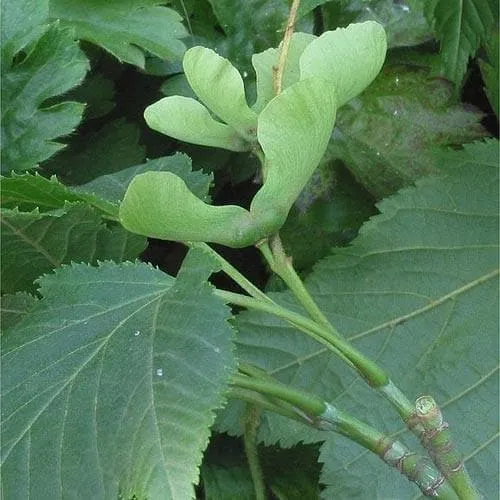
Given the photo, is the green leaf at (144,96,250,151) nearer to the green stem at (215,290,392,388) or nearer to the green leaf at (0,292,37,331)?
the green stem at (215,290,392,388)

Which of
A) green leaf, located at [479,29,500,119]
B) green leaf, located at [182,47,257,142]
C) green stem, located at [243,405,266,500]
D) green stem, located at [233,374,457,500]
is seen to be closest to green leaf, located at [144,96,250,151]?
green leaf, located at [182,47,257,142]

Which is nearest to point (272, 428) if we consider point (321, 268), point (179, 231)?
point (321, 268)

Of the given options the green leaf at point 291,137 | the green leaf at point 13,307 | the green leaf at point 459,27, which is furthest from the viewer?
the green leaf at point 459,27

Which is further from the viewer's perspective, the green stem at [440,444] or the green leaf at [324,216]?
the green leaf at [324,216]

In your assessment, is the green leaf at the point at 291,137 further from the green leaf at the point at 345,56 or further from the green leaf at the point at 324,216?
the green leaf at the point at 324,216

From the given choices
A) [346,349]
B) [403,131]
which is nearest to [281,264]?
[346,349]

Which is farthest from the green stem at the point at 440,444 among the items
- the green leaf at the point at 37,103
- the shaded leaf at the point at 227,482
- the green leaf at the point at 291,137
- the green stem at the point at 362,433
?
the green leaf at the point at 37,103

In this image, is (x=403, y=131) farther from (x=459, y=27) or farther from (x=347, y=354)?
(x=347, y=354)

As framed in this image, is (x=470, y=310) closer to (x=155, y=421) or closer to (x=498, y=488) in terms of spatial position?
(x=498, y=488)
